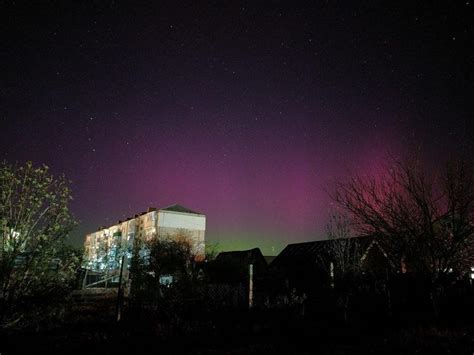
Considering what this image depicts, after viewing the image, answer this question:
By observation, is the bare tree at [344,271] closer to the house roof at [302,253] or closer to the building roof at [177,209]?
the house roof at [302,253]

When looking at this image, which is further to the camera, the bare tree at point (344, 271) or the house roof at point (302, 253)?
the house roof at point (302, 253)

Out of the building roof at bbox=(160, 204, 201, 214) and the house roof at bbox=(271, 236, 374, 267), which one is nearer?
the house roof at bbox=(271, 236, 374, 267)

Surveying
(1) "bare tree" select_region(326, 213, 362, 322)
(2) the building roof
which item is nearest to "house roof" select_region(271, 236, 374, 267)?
(1) "bare tree" select_region(326, 213, 362, 322)

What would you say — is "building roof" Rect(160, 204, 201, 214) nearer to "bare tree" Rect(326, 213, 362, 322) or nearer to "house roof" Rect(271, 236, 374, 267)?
"house roof" Rect(271, 236, 374, 267)

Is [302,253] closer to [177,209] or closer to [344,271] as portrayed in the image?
[344,271]

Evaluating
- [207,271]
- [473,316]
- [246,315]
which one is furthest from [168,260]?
[473,316]

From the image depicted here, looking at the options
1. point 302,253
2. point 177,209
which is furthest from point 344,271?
point 177,209

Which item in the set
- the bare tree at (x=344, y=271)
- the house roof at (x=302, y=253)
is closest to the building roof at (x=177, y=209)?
the house roof at (x=302, y=253)

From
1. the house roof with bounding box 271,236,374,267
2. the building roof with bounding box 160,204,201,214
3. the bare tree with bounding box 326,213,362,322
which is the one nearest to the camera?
the bare tree with bounding box 326,213,362,322

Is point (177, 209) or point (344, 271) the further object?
point (177, 209)

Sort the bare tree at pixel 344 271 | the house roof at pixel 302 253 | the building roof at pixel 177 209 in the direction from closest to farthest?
1. the bare tree at pixel 344 271
2. the house roof at pixel 302 253
3. the building roof at pixel 177 209

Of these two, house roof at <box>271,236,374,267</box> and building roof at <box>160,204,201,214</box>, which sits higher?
building roof at <box>160,204,201,214</box>

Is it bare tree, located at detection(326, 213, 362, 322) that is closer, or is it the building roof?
bare tree, located at detection(326, 213, 362, 322)

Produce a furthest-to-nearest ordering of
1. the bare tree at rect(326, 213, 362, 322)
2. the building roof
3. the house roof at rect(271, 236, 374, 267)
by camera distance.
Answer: the building roof → the house roof at rect(271, 236, 374, 267) → the bare tree at rect(326, 213, 362, 322)
